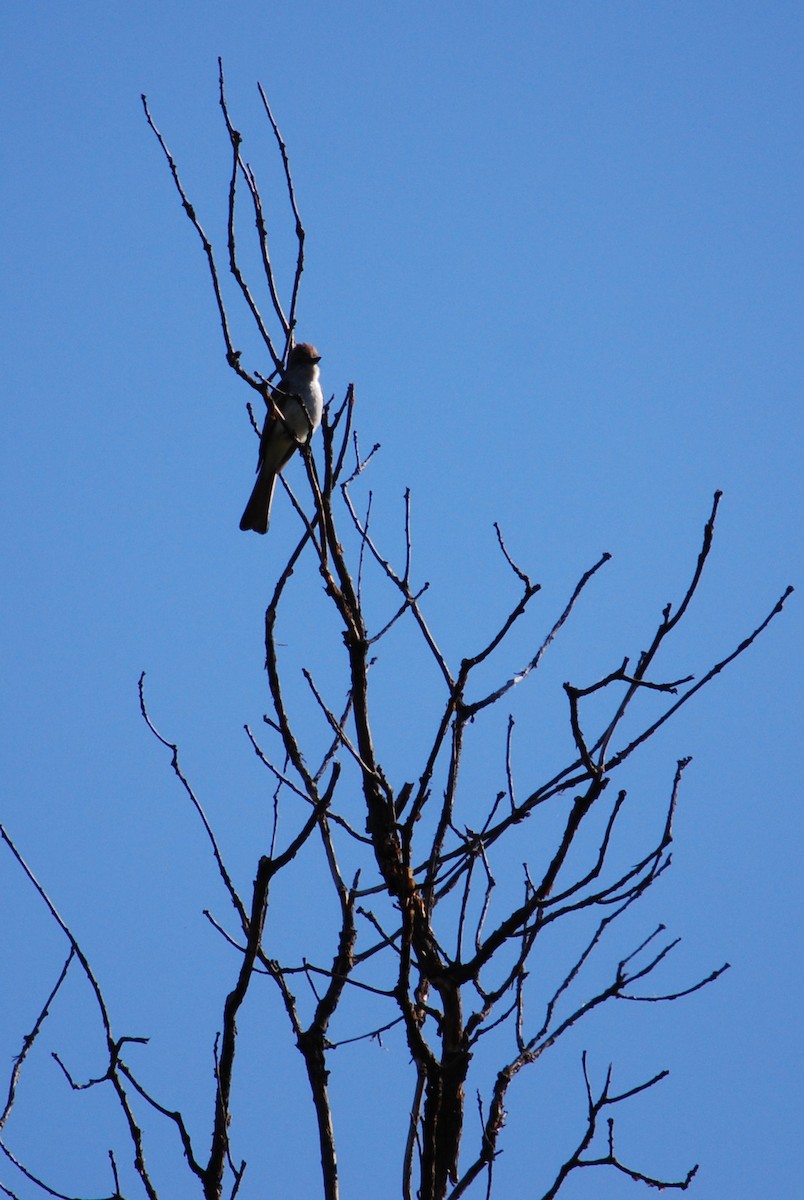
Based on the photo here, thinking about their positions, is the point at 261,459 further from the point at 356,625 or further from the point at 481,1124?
the point at 481,1124

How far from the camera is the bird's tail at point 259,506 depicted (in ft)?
23.0

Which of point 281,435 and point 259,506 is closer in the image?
point 281,435

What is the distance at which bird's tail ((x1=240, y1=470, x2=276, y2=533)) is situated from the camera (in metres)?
7.01

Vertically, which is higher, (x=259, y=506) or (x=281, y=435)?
(x=281, y=435)

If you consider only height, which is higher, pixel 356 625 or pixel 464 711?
pixel 356 625

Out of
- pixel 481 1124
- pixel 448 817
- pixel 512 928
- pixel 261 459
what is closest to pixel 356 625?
pixel 448 817

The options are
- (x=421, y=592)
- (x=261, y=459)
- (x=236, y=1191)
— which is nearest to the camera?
(x=236, y=1191)

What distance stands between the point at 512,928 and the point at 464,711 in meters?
0.55

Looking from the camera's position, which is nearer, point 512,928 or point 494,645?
point 512,928

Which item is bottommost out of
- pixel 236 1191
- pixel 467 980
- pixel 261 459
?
pixel 236 1191

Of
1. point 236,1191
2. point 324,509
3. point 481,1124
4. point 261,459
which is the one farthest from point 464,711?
point 261,459

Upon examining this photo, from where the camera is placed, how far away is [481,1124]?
9.57 feet

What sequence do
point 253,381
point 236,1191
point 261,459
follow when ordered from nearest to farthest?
point 236,1191 < point 253,381 < point 261,459

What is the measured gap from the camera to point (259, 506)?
7.04 metres
